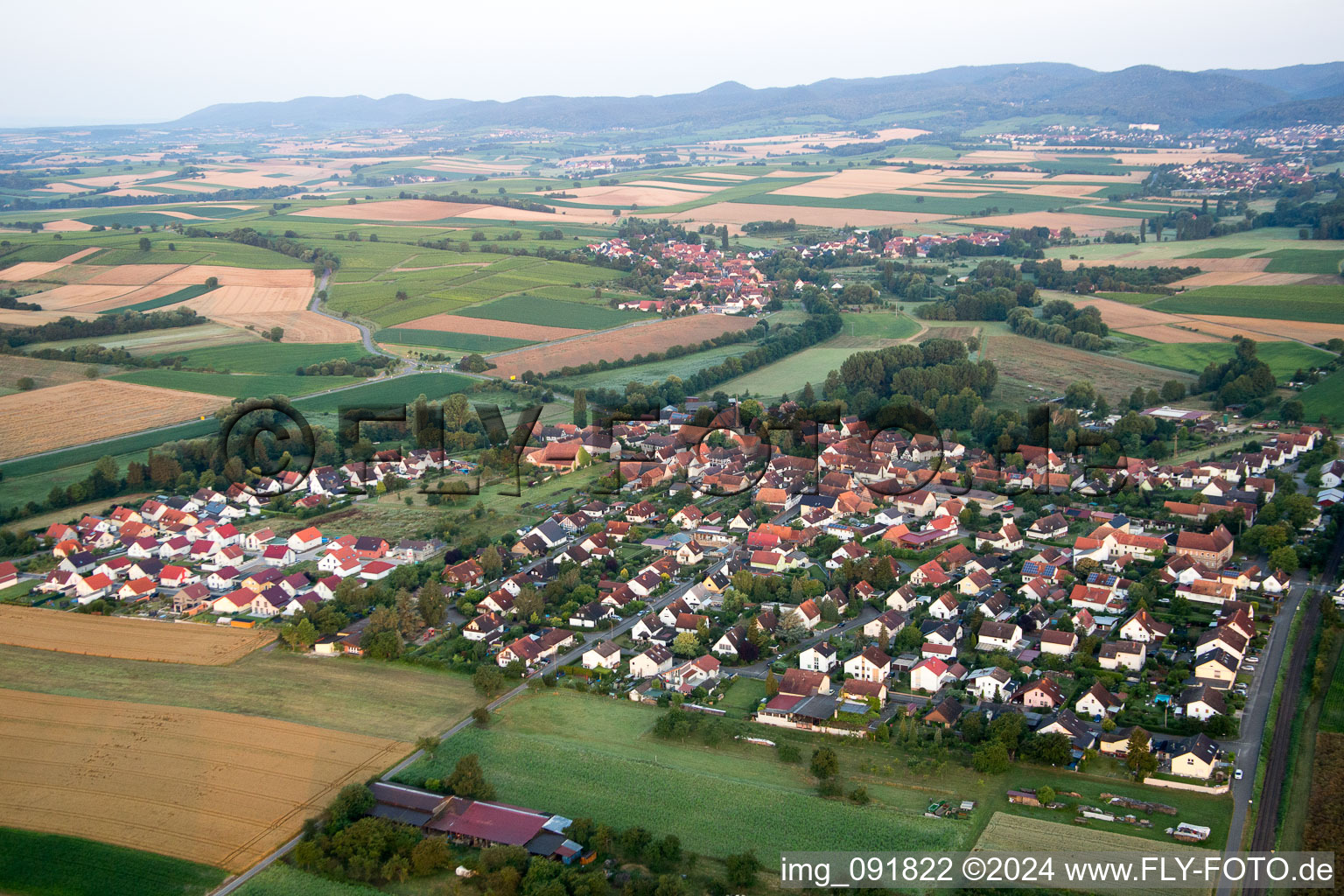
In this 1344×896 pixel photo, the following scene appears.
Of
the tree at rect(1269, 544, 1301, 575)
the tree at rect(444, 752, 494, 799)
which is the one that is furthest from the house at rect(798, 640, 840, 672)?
the tree at rect(1269, 544, 1301, 575)

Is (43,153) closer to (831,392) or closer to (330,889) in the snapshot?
(831,392)

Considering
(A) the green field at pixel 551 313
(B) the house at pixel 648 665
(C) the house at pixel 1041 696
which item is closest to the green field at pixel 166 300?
(A) the green field at pixel 551 313

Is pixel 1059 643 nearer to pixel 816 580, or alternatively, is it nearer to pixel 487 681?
pixel 816 580

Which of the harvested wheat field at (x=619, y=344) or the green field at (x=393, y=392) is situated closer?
the green field at (x=393, y=392)

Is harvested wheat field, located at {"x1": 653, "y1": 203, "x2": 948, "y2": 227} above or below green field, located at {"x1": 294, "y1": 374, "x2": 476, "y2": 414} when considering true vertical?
above

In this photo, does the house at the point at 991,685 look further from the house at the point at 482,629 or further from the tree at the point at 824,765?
the house at the point at 482,629

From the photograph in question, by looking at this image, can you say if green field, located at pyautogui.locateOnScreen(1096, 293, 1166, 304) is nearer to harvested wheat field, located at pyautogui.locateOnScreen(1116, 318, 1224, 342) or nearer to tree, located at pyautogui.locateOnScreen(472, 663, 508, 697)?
harvested wheat field, located at pyautogui.locateOnScreen(1116, 318, 1224, 342)

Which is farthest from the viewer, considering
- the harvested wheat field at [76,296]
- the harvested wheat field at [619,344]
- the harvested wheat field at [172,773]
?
the harvested wheat field at [76,296]
